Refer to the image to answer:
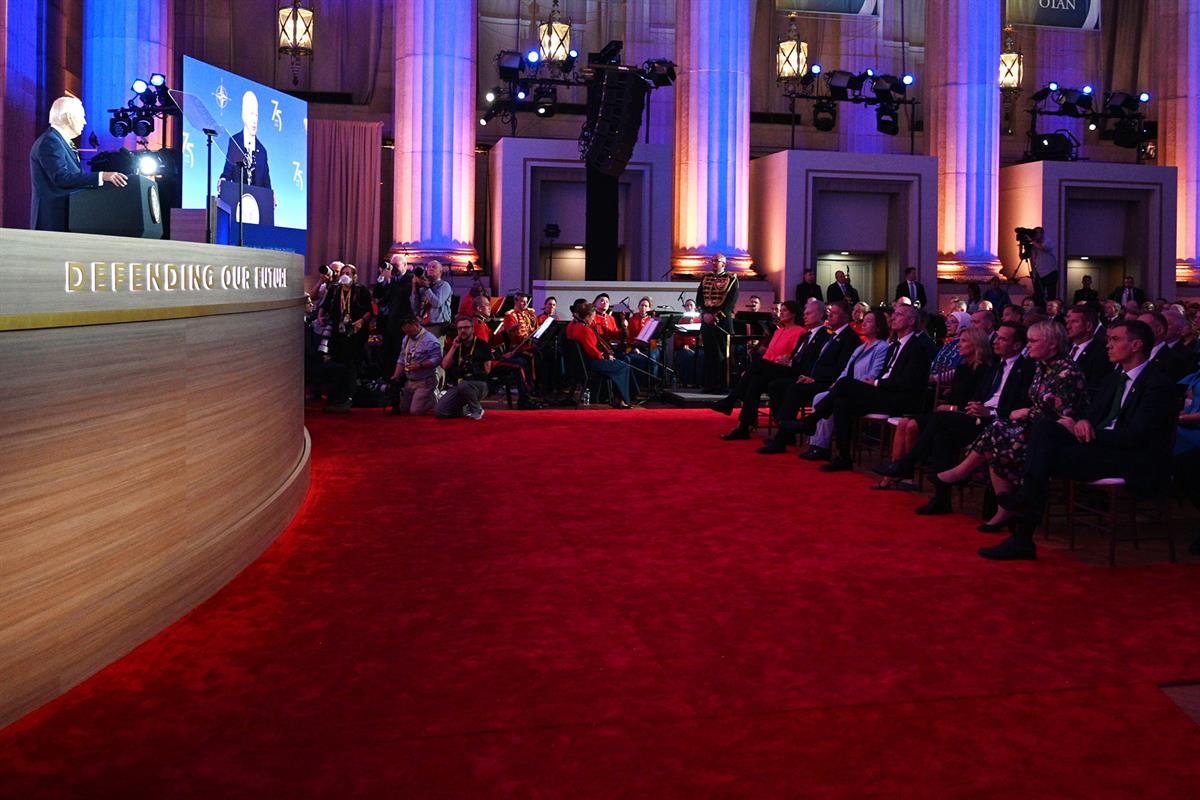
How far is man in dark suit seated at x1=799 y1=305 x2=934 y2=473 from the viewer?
897cm

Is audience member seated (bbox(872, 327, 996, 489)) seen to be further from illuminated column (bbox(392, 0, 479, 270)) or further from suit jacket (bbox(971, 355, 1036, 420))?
illuminated column (bbox(392, 0, 479, 270))

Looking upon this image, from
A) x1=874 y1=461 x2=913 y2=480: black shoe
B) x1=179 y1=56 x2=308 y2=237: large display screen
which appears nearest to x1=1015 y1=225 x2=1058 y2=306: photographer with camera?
x1=179 y1=56 x2=308 y2=237: large display screen

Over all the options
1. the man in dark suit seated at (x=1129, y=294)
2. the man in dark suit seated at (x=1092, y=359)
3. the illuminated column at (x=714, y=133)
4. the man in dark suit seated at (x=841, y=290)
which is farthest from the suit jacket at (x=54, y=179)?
the man in dark suit seated at (x=1129, y=294)

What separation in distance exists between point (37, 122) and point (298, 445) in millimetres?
13759

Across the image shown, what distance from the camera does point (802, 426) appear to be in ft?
32.7

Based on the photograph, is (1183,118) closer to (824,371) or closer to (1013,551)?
(824,371)

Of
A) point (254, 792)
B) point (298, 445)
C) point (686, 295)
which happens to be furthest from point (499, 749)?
point (686, 295)

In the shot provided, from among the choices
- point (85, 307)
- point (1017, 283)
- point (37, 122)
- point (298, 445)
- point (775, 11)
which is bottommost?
point (298, 445)

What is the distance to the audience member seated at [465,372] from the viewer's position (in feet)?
41.9

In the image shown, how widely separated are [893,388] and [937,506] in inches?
70.5

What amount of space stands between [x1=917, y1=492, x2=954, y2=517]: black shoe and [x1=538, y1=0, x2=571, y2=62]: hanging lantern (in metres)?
17.5

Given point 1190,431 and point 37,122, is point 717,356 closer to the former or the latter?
point 1190,431

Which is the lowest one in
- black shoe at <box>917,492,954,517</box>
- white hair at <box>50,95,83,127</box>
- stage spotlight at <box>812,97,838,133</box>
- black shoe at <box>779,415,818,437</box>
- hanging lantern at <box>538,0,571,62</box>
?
black shoe at <box>917,492,954,517</box>

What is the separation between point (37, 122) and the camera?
18891 mm
